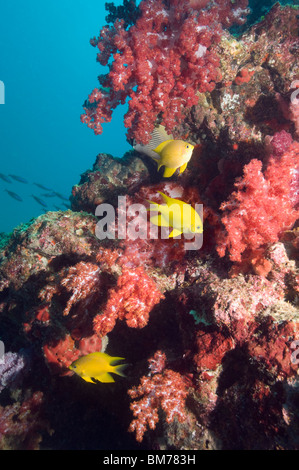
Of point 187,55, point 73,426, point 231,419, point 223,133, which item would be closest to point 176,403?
point 231,419

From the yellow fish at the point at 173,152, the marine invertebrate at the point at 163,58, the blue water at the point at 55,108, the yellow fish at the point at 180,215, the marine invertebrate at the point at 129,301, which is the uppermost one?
the blue water at the point at 55,108

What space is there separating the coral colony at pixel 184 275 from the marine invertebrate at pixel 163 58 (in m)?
0.02

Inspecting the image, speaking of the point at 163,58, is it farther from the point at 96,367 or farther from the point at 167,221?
the point at 96,367

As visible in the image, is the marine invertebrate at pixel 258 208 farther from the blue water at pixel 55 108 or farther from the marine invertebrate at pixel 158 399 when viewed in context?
the blue water at pixel 55 108

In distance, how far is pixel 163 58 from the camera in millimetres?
3938

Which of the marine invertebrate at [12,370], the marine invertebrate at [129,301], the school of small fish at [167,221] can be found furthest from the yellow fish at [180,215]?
the marine invertebrate at [12,370]

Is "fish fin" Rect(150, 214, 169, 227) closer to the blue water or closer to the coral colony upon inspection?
the coral colony

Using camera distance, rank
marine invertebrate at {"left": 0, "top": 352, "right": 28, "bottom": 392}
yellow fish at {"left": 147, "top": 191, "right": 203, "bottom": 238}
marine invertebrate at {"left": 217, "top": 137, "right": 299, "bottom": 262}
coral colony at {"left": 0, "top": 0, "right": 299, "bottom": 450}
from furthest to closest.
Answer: marine invertebrate at {"left": 0, "top": 352, "right": 28, "bottom": 392}
marine invertebrate at {"left": 217, "top": 137, "right": 299, "bottom": 262}
coral colony at {"left": 0, "top": 0, "right": 299, "bottom": 450}
yellow fish at {"left": 147, "top": 191, "right": 203, "bottom": 238}

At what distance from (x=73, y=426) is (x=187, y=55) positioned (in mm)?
6182

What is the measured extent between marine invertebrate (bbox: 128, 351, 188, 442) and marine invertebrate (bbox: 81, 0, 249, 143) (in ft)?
12.0

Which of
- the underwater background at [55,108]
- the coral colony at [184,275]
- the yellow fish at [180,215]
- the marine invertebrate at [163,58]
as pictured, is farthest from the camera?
the underwater background at [55,108]

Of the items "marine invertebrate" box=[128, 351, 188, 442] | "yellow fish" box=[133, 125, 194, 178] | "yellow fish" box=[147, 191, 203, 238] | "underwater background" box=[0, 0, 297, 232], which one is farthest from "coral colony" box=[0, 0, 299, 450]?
"underwater background" box=[0, 0, 297, 232]

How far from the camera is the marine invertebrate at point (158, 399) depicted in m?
2.51

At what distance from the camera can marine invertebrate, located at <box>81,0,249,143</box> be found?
12.5ft
